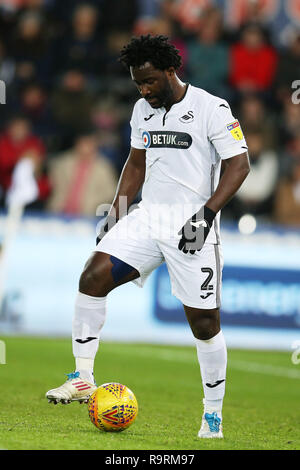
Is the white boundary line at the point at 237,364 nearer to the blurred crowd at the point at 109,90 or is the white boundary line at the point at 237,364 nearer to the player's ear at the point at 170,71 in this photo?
the blurred crowd at the point at 109,90

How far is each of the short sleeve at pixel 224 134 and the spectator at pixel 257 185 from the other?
278 inches

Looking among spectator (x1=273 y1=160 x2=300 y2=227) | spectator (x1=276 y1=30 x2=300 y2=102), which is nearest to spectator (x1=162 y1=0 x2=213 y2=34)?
spectator (x1=276 y1=30 x2=300 y2=102)

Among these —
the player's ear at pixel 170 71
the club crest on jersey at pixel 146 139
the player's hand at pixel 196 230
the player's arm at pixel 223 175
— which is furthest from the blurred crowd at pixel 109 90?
the player's hand at pixel 196 230

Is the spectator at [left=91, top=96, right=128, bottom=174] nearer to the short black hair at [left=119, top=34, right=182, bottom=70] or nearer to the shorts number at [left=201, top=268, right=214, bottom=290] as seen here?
the short black hair at [left=119, top=34, right=182, bottom=70]

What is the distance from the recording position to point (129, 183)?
6211 mm

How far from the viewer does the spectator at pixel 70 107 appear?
13.5 m

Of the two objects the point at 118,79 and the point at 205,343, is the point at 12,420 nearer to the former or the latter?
the point at 205,343

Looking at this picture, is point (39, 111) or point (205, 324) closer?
point (205, 324)

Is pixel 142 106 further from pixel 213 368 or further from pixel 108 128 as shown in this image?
pixel 108 128

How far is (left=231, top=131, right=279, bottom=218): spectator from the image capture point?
42.2 feet

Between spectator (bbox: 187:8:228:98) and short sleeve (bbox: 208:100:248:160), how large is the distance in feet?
26.7

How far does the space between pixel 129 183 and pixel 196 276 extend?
868 millimetres

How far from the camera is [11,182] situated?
12.4 m

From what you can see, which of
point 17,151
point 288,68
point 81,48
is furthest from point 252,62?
point 17,151
